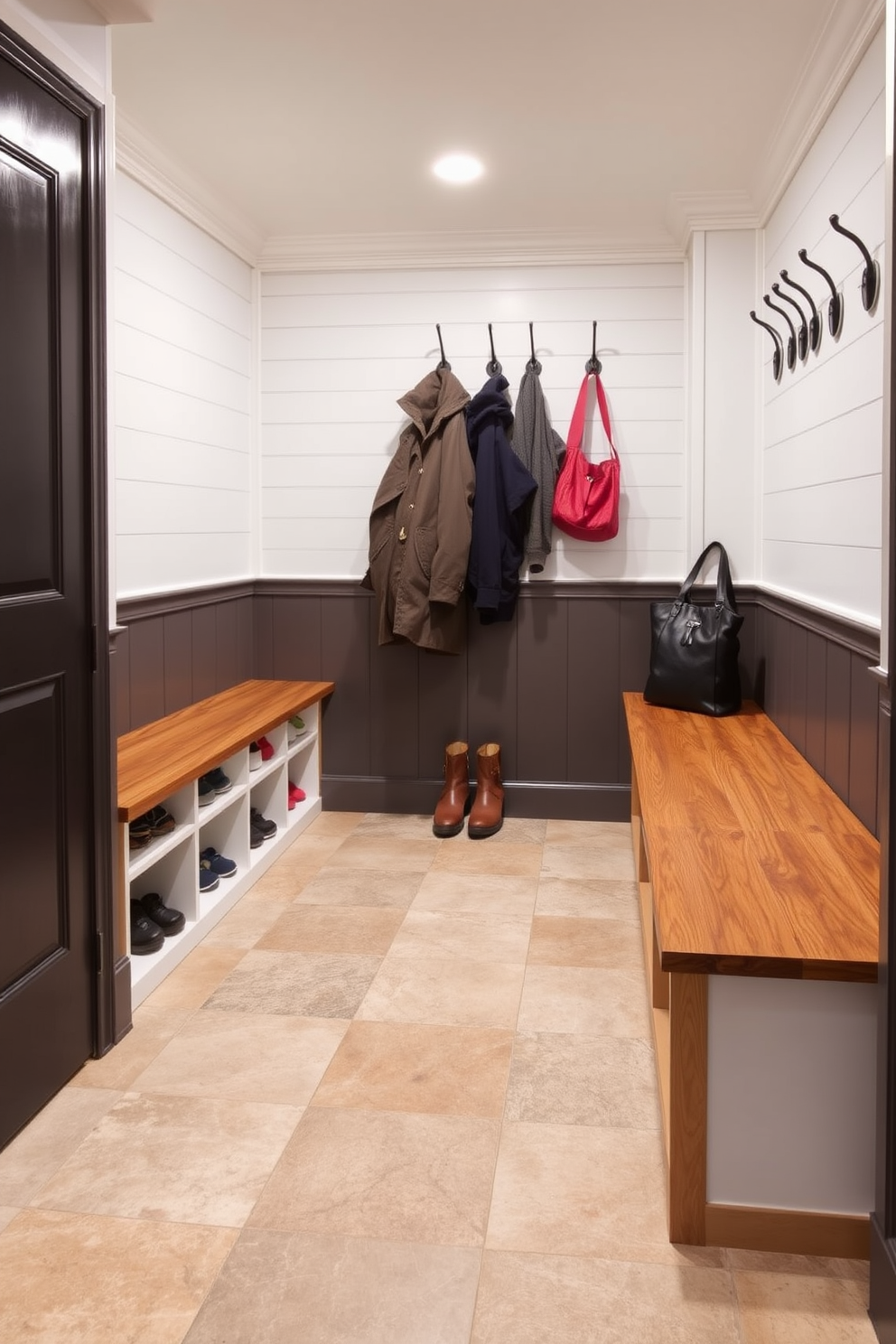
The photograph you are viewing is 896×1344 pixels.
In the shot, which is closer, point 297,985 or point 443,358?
point 297,985

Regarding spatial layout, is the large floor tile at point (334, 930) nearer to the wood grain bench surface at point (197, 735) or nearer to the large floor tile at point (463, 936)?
the large floor tile at point (463, 936)

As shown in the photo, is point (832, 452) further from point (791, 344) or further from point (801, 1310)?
point (801, 1310)

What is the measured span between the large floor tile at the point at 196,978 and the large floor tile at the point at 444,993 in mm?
433

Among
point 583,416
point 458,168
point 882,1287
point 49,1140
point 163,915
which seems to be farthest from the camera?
point 583,416

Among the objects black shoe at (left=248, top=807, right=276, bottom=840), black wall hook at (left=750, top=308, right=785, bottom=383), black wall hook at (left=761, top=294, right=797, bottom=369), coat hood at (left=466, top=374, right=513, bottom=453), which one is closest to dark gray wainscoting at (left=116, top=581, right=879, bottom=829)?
black shoe at (left=248, top=807, right=276, bottom=840)

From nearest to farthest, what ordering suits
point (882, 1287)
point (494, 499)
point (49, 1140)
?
point (882, 1287) < point (49, 1140) < point (494, 499)

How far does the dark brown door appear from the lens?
2.12 m

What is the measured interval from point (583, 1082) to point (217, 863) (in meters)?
1.59

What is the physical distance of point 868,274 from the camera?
2.45m

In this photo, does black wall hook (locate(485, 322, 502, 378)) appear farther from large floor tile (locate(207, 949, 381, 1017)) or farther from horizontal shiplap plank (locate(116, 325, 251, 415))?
large floor tile (locate(207, 949, 381, 1017))

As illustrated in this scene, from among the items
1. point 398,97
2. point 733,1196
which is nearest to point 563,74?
point 398,97

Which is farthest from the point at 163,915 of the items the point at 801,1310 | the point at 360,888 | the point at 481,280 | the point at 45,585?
the point at 481,280

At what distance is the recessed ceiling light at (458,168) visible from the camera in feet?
11.7

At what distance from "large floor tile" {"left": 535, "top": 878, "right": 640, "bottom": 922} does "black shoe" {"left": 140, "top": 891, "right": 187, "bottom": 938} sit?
1.13 metres
